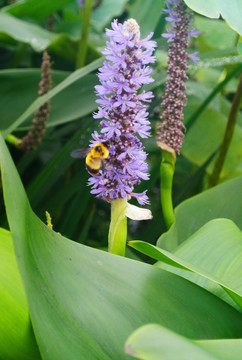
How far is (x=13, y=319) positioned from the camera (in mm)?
517

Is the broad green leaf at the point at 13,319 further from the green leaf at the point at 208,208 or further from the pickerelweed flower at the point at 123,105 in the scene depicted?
the green leaf at the point at 208,208

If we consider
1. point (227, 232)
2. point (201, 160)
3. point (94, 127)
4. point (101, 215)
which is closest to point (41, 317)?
point (227, 232)

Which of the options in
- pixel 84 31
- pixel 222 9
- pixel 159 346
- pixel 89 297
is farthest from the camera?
pixel 84 31

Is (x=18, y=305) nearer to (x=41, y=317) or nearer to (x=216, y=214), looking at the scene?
(x=41, y=317)

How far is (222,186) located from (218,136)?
50 cm

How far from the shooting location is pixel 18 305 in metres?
0.52

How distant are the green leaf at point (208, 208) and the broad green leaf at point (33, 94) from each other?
0.39 metres

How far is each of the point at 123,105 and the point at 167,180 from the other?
271 mm

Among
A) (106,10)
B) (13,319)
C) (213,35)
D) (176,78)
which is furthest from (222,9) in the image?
(106,10)

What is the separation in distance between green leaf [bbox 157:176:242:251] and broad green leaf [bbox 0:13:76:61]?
59 cm

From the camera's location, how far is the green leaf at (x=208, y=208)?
0.90m

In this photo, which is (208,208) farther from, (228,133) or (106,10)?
(106,10)

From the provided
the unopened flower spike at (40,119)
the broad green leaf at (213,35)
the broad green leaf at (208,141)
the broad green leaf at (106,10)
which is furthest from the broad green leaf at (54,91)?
the broad green leaf at (106,10)

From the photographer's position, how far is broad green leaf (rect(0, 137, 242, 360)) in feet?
1.60
